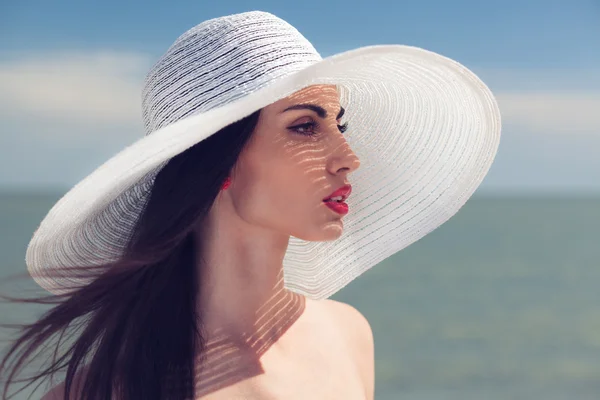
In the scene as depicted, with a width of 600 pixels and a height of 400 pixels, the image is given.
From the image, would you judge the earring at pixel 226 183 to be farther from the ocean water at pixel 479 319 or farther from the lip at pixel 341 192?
the ocean water at pixel 479 319

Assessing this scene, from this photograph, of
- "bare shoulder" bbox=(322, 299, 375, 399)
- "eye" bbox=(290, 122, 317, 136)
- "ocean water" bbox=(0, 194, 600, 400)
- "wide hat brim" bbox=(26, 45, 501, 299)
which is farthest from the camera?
"ocean water" bbox=(0, 194, 600, 400)

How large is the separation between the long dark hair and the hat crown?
9cm

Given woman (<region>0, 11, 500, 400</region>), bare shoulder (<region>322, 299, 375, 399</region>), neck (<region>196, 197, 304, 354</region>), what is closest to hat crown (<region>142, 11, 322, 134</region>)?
woman (<region>0, 11, 500, 400</region>)

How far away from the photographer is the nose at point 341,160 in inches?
70.5

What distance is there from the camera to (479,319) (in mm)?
13016

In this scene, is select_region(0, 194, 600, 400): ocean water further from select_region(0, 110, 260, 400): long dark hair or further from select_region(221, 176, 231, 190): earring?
select_region(221, 176, 231, 190): earring

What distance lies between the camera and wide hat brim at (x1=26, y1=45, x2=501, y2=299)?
1664 millimetres

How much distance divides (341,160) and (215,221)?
33 cm

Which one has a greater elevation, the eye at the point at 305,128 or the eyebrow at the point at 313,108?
the eyebrow at the point at 313,108

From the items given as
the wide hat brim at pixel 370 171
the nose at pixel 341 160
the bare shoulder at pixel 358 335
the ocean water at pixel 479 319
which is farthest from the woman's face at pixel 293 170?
the ocean water at pixel 479 319

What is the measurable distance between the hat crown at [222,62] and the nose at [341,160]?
0.21 metres

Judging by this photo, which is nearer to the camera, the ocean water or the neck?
the neck

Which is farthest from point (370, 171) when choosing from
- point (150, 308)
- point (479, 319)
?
point (479, 319)

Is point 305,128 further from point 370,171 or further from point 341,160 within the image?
point 370,171
